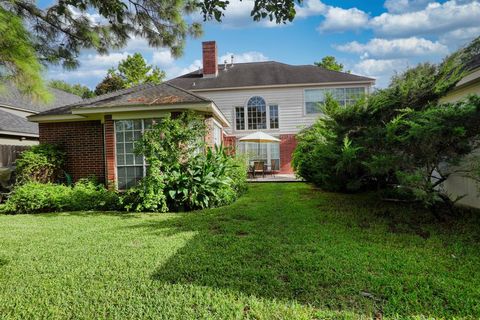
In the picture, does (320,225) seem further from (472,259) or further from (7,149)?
(7,149)

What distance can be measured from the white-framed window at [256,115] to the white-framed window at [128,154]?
11100 mm

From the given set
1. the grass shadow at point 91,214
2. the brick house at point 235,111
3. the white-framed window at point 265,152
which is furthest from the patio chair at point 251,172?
the grass shadow at point 91,214

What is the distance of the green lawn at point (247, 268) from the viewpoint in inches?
115

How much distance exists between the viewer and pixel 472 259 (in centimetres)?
404

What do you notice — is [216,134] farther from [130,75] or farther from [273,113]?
[130,75]

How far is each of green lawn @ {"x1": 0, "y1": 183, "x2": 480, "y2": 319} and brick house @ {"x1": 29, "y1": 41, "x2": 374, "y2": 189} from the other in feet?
13.7

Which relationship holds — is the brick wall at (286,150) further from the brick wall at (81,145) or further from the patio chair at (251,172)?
the brick wall at (81,145)

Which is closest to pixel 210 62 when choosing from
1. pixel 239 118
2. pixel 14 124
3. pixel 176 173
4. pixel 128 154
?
pixel 239 118

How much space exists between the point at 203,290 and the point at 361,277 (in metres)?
1.81

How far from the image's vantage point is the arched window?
20.1 meters

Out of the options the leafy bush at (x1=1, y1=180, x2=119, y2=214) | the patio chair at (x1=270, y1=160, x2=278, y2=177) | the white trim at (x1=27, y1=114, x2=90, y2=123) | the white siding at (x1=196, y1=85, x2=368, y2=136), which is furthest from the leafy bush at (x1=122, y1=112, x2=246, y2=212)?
the white siding at (x1=196, y1=85, x2=368, y2=136)

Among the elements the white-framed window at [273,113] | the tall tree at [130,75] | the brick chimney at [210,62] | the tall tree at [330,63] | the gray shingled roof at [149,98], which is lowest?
the gray shingled roof at [149,98]

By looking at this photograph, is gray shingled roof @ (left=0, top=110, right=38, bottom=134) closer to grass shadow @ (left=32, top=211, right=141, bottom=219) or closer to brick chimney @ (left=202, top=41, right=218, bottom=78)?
grass shadow @ (left=32, top=211, right=141, bottom=219)

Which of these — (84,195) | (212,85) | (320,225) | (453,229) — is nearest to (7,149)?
(84,195)
